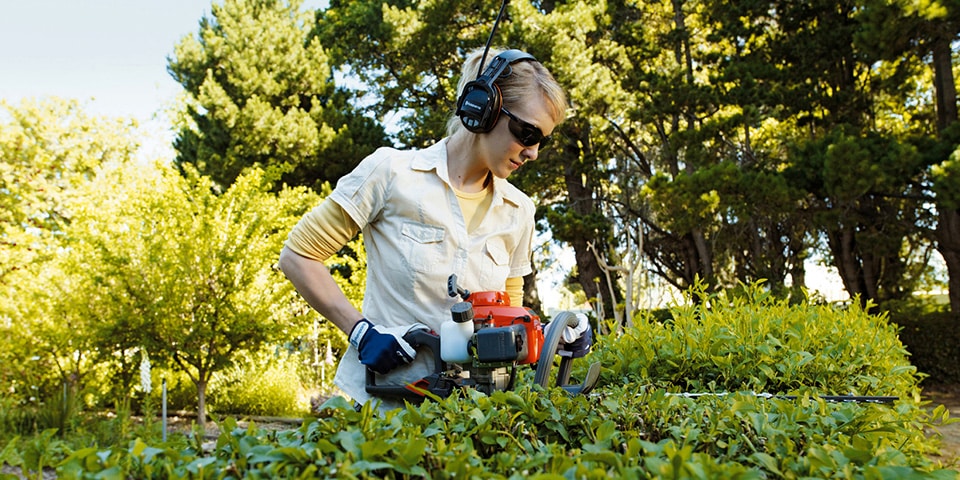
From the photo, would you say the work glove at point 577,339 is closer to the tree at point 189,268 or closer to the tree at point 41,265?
the tree at point 189,268

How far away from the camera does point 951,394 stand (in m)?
10.8

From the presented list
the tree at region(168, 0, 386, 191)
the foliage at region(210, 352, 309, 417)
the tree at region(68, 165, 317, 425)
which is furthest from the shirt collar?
the tree at region(168, 0, 386, 191)

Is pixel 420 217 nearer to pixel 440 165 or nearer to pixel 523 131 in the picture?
pixel 440 165

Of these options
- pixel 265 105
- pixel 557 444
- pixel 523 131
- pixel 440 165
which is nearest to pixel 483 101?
pixel 523 131

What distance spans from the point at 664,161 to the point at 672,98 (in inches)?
145

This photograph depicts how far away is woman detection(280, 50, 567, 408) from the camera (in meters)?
2.03

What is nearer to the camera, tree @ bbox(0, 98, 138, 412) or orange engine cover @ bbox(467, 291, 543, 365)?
orange engine cover @ bbox(467, 291, 543, 365)

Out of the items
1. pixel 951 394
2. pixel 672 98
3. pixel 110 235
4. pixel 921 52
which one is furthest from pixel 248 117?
pixel 951 394

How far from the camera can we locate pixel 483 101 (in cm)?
200

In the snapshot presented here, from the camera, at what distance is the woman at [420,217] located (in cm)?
203

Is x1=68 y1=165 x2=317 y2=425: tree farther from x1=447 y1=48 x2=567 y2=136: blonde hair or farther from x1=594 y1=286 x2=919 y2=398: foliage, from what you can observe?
x1=447 y1=48 x2=567 y2=136: blonde hair

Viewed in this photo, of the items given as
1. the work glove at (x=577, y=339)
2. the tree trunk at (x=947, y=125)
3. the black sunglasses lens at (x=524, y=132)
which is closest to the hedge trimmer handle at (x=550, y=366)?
the work glove at (x=577, y=339)

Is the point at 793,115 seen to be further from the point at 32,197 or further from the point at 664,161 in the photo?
the point at 32,197

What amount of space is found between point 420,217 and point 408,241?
8cm
